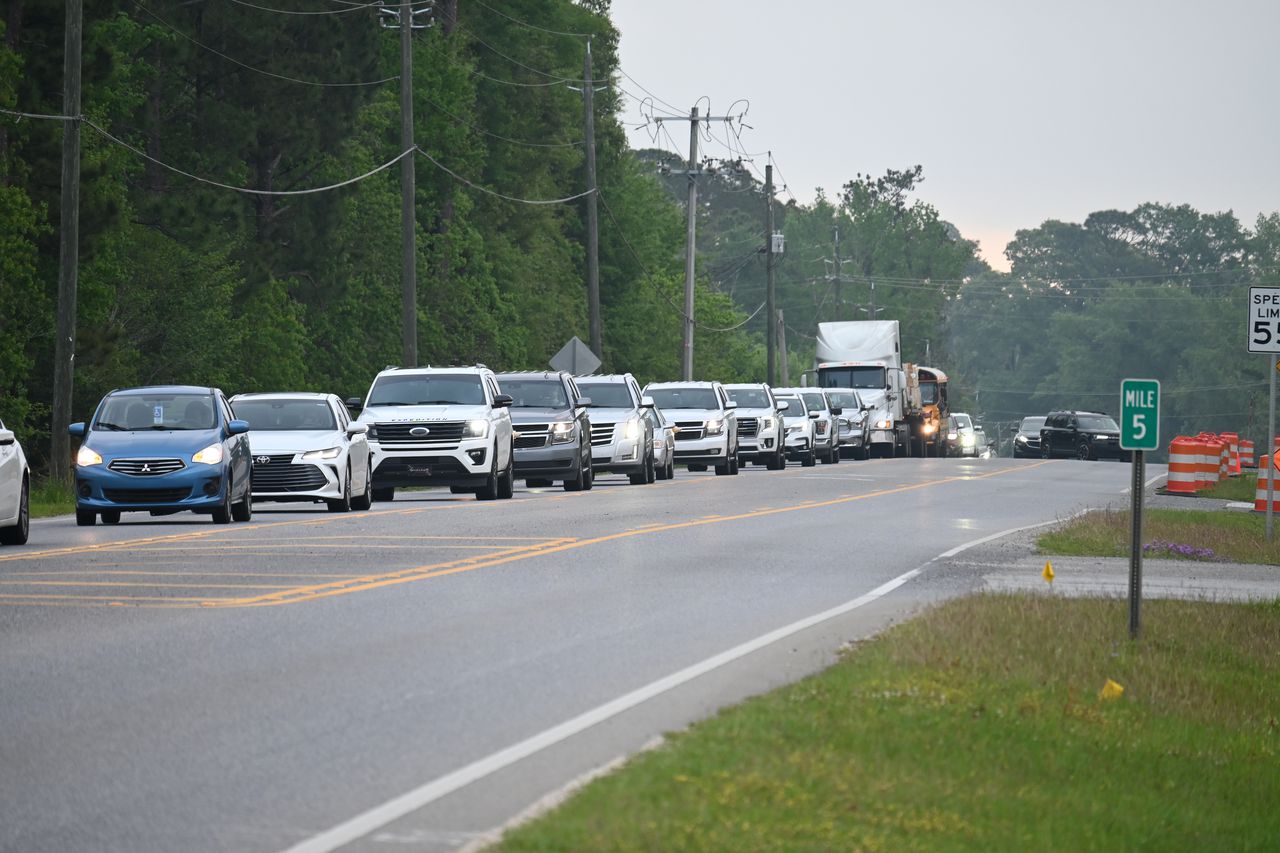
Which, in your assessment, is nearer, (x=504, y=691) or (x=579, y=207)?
(x=504, y=691)

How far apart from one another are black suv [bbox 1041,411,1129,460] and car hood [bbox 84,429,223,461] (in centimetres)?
5742

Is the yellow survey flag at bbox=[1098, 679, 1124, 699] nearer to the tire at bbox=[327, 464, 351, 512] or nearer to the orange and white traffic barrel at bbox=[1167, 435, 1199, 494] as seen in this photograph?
the tire at bbox=[327, 464, 351, 512]

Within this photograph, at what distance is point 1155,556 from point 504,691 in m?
14.9

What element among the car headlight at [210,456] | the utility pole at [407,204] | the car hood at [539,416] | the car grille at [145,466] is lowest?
the car grille at [145,466]

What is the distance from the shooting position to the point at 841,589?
1819 centimetres

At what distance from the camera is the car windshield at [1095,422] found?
80.9 m

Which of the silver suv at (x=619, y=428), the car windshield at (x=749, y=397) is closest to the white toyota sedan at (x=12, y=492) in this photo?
the silver suv at (x=619, y=428)

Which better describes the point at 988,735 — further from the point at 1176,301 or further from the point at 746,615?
the point at 1176,301

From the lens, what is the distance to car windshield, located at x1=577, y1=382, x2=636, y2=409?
4153 centimetres

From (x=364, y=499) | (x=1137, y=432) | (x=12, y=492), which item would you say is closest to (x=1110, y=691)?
(x=1137, y=432)

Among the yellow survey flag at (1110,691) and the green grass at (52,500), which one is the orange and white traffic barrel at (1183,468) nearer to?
the green grass at (52,500)

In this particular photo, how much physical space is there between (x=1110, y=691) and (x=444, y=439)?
67.9 ft

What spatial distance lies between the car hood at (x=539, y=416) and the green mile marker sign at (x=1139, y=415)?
22310 mm

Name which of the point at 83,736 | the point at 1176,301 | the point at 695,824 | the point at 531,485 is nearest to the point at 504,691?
the point at 83,736
